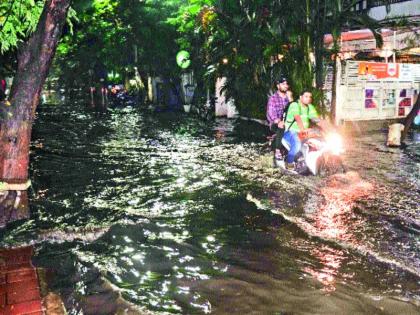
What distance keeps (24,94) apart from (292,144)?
17.7 feet

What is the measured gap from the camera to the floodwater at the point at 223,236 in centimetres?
420

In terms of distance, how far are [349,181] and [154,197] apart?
390 cm

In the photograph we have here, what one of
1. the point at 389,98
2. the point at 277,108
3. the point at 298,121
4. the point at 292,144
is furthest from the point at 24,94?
the point at 389,98

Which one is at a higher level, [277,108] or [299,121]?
[277,108]

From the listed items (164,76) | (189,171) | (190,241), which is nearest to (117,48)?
(164,76)

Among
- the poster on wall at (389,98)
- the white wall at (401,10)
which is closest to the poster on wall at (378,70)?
the poster on wall at (389,98)

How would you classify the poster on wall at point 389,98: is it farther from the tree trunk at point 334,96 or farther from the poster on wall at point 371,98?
the tree trunk at point 334,96

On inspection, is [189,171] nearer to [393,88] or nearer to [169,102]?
[393,88]

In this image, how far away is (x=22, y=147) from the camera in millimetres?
6129

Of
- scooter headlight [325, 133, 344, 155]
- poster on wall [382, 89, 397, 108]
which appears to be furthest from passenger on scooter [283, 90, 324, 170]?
poster on wall [382, 89, 397, 108]

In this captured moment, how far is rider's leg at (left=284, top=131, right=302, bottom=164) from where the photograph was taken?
9.09 m

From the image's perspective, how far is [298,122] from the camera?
8.88 m

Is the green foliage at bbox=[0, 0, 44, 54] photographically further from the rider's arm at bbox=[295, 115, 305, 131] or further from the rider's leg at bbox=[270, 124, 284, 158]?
the rider's leg at bbox=[270, 124, 284, 158]

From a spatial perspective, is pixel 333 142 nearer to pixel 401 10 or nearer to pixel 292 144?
pixel 292 144
